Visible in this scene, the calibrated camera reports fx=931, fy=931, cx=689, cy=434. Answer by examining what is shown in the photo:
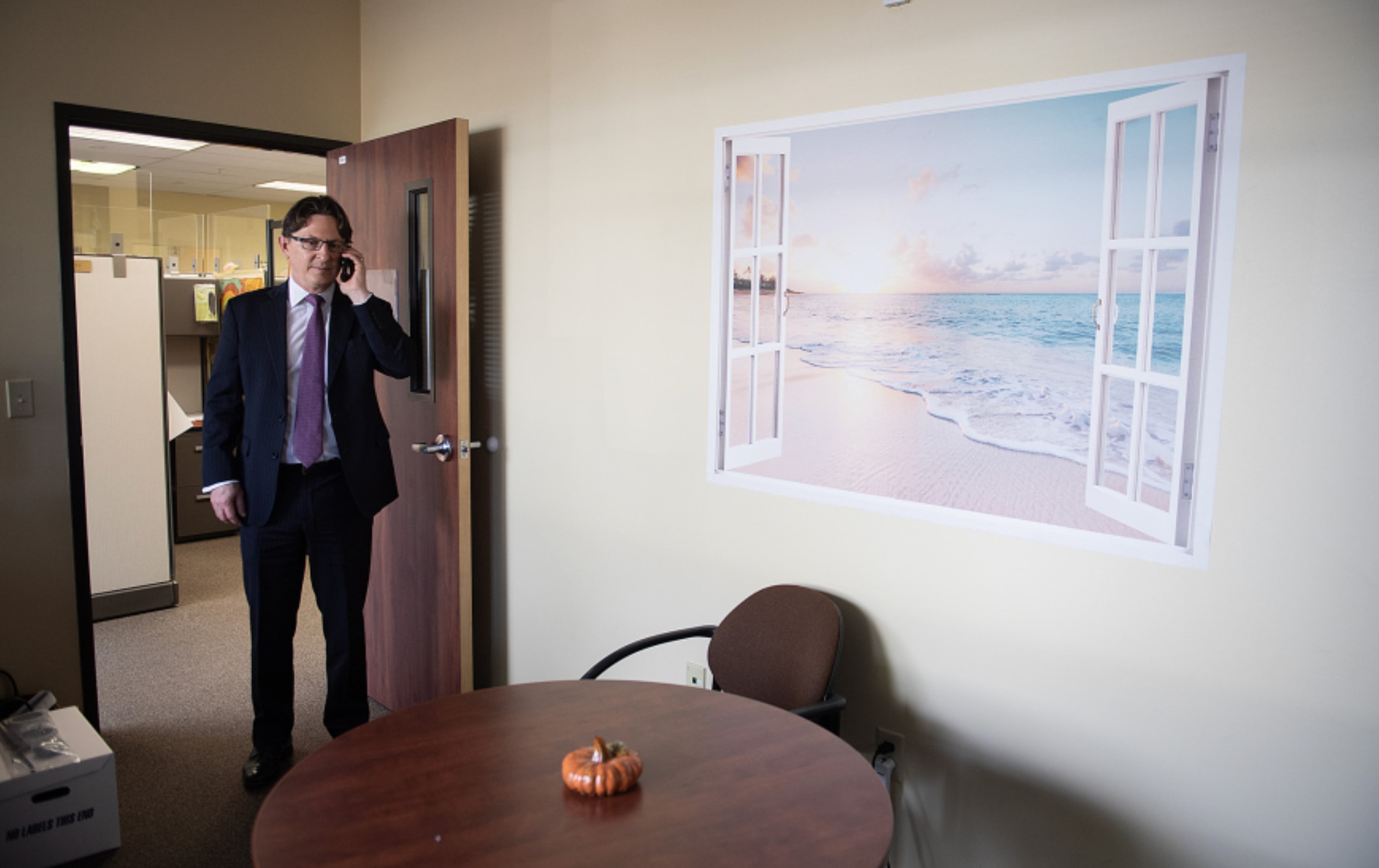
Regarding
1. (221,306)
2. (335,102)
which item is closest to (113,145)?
(221,306)

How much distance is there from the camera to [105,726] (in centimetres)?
349

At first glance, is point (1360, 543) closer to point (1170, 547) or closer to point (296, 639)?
point (1170, 547)

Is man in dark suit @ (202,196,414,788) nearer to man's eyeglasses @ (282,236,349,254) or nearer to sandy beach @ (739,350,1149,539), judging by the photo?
man's eyeglasses @ (282,236,349,254)

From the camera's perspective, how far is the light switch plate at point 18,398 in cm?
307

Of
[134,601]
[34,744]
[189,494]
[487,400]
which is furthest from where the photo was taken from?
[189,494]

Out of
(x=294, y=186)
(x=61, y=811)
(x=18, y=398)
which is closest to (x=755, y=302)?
(x=61, y=811)

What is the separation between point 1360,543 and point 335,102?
3.76 meters

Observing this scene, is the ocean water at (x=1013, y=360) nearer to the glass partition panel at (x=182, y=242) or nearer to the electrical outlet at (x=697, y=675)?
the electrical outlet at (x=697, y=675)

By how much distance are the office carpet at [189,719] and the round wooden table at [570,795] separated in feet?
3.99

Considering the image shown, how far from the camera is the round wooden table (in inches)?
53.6

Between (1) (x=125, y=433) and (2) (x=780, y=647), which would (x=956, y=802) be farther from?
(1) (x=125, y=433)

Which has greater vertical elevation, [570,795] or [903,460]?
[903,460]

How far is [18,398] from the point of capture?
122 inches

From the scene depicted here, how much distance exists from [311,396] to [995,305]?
2029 mm
